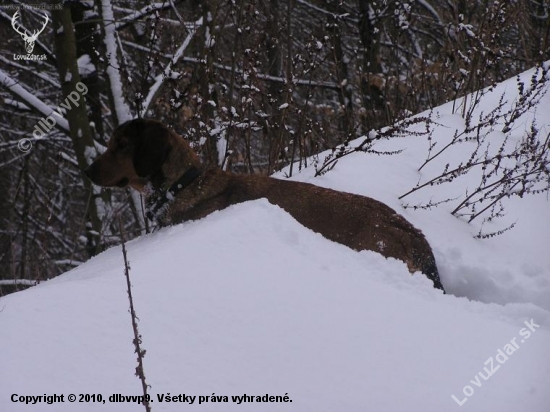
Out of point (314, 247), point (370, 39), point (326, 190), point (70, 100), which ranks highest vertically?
point (370, 39)

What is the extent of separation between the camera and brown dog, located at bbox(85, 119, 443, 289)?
4562 millimetres

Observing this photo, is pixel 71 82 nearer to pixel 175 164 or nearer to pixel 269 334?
pixel 175 164

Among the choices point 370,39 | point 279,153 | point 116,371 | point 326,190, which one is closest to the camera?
point 116,371

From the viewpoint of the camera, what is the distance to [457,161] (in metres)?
5.71

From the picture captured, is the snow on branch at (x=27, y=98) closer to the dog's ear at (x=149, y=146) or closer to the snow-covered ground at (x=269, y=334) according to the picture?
the dog's ear at (x=149, y=146)

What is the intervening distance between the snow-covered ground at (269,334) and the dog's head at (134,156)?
1.50 meters

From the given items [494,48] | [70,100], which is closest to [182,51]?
[70,100]

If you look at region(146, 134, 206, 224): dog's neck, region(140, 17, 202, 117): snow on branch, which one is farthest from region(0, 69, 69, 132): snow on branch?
region(146, 134, 206, 224): dog's neck

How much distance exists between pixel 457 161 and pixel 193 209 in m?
2.49

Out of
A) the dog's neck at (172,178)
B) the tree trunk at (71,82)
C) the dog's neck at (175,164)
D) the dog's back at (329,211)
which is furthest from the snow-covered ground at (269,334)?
the tree trunk at (71,82)

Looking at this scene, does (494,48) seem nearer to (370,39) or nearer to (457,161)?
(457,161)

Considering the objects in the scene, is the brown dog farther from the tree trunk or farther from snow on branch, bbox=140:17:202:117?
the tree trunk

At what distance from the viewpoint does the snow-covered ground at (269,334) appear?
2.12 m

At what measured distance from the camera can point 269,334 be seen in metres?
2.46
